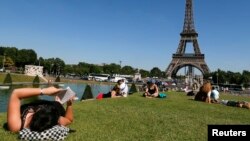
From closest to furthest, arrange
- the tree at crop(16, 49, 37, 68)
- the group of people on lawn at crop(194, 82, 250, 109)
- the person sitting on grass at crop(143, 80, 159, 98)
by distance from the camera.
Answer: the group of people on lawn at crop(194, 82, 250, 109), the person sitting on grass at crop(143, 80, 159, 98), the tree at crop(16, 49, 37, 68)

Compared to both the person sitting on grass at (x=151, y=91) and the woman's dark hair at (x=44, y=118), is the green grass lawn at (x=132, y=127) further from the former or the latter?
the person sitting on grass at (x=151, y=91)

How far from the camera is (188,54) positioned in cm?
10419

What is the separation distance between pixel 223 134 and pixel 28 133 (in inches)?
137

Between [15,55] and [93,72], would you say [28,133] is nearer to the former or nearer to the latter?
[15,55]

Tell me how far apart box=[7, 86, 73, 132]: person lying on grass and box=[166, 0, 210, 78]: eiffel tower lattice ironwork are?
9612 cm

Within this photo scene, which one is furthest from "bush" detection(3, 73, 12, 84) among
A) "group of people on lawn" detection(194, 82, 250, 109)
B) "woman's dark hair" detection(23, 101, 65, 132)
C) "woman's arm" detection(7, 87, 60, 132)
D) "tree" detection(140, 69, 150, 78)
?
"tree" detection(140, 69, 150, 78)

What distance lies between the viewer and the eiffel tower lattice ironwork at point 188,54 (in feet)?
336

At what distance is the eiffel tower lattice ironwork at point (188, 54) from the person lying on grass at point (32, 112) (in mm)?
96125

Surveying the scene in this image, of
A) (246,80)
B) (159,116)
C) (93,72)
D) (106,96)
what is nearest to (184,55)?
(246,80)

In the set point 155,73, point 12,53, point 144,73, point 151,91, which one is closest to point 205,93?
point 151,91

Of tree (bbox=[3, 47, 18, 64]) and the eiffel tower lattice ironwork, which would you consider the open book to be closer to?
the eiffel tower lattice ironwork

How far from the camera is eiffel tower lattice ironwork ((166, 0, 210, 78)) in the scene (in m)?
102

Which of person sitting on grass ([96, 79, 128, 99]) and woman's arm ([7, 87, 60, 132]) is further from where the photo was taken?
person sitting on grass ([96, 79, 128, 99])

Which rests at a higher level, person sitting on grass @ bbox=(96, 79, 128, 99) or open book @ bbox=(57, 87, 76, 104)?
open book @ bbox=(57, 87, 76, 104)
